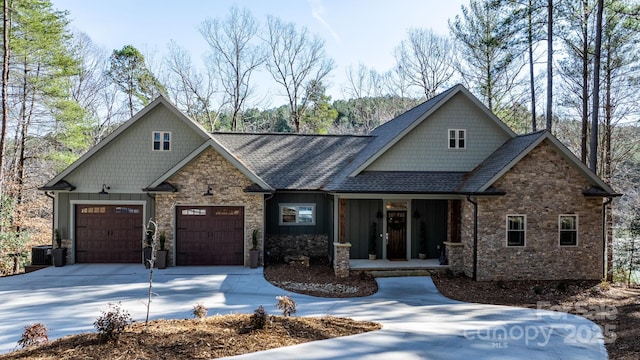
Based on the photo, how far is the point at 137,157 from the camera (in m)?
14.7

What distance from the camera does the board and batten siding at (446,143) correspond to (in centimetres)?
1430

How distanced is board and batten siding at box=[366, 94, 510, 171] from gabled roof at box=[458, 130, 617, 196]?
863 mm

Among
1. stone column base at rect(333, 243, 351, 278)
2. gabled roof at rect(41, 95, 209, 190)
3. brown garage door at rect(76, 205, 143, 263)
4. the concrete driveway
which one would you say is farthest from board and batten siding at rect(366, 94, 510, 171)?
brown garage door at rect(76, 205, 143, 263)

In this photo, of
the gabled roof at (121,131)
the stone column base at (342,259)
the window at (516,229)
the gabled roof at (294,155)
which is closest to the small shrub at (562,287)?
the window at (516,229)

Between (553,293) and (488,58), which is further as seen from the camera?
(488,58)

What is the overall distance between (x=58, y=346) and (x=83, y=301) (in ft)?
13.6

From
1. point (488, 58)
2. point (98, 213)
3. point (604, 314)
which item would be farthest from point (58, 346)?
point (488, 58)

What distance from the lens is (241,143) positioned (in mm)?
18281

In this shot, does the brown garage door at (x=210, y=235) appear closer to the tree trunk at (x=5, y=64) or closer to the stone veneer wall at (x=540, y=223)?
the stone veneer wall at (x=540, y=223)

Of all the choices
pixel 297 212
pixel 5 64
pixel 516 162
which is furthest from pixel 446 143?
pixel 5 64

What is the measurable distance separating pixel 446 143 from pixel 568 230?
16.3 ft

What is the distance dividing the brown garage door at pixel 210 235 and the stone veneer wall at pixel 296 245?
154cm

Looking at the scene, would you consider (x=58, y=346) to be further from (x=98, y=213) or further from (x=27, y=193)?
(x=27, y=193)

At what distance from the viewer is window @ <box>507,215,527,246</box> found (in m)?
12.8
